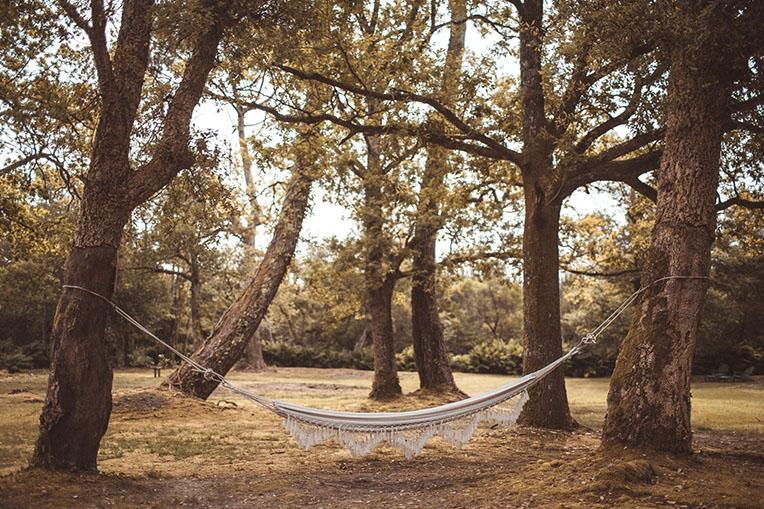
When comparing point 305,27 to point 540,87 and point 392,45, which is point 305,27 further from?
point 540,87

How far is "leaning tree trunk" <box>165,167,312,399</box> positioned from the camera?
10719 millimetres

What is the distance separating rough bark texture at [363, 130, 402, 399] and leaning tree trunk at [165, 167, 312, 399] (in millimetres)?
1257

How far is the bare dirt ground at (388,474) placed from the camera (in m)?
4.27

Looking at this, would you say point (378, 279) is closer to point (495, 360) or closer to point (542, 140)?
point (542, 140)

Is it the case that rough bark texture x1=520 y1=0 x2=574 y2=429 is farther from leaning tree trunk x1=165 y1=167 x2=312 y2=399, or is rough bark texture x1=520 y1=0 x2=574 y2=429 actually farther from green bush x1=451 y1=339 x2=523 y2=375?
green bush x1=451 y1=339 x2=523 y2=375

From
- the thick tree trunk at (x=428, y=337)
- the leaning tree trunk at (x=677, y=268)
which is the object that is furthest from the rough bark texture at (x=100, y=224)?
the thick tree trunk at (x=428, y=337)

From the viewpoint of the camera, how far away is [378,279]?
12531 mm

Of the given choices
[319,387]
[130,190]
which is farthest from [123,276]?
[130,190]

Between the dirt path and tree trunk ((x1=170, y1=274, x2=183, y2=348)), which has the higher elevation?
tree trunk ((x1=170, y1=274, x2=183, y2=348))

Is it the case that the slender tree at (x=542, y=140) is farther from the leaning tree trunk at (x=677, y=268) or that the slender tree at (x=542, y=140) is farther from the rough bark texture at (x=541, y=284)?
the leaning tree trunk at (x=677, y=268)

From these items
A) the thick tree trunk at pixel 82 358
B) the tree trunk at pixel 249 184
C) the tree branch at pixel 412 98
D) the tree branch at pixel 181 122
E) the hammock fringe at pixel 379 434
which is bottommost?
the hammock fringe at pixel 379 434

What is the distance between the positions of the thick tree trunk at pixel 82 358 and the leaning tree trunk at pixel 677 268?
4.01 m

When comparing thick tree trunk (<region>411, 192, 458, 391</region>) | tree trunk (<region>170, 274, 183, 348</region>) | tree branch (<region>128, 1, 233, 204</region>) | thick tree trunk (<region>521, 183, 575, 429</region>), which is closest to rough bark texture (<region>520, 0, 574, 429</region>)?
thick tree trunk (<region>521, 183, 575, 429</region>)

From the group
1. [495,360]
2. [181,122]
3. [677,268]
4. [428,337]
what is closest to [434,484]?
[677,268]
